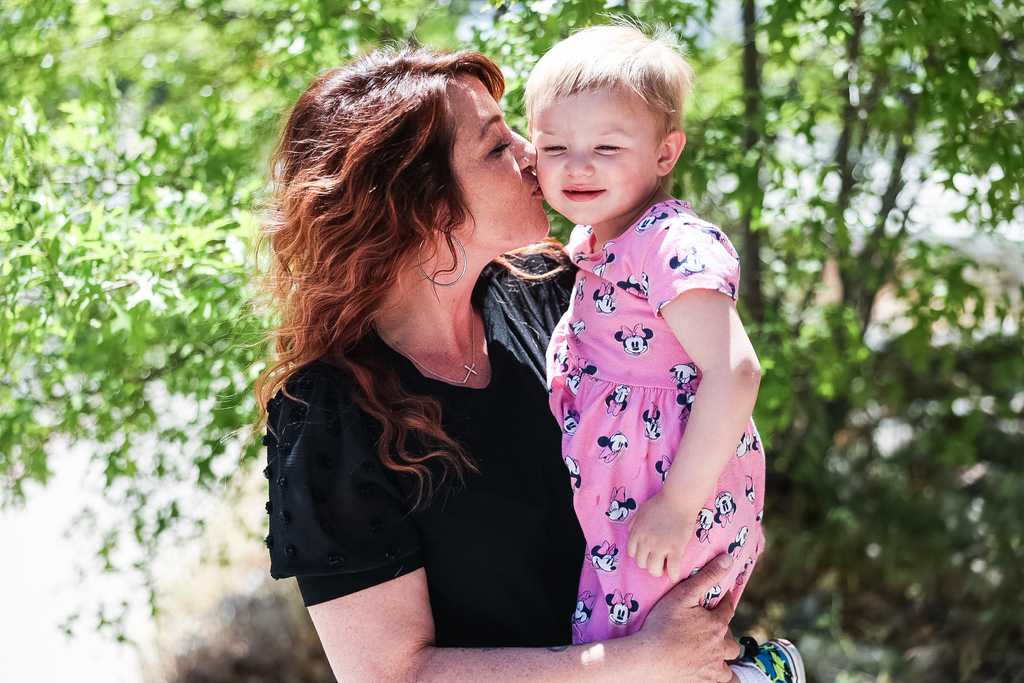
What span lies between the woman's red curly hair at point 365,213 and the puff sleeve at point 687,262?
14.6 inches

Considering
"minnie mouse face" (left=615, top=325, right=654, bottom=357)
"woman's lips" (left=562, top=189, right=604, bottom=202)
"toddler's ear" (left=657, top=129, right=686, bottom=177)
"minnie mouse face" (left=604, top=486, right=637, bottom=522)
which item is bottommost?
"minnie mouse face" (left=604, top=486, right=637, bottom=522)

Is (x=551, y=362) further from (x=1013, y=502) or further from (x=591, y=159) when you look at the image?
(x=1013, y=502)

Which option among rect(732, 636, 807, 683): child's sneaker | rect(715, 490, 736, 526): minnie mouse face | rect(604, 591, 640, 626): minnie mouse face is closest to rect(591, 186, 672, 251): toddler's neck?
rect(715, 490, 736, 526): minnie mouse face

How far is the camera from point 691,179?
2596 mm

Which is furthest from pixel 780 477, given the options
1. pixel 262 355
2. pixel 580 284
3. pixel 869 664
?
pixel 580 284

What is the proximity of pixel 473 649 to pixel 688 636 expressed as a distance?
33cm

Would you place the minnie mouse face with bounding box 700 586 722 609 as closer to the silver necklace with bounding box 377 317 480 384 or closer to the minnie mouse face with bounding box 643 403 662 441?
the minnie mouse face with bounding box 643 403 662 441

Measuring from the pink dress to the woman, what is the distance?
4 cm

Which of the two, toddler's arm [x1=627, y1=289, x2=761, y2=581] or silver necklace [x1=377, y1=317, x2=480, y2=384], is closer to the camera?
toddler's arm [x1=627, y1=289, x2=761, y2=581]

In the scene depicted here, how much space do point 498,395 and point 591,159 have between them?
434 millimetres

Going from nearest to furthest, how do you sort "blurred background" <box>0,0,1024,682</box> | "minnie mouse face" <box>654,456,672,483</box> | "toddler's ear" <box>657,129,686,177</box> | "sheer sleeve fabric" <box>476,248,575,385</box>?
1. "minnie mouse face" <box>654,456,672,483</box>
2. "toddler's ear" <box>657,129,686,177</box>
3. "sheer sleeve fabric" <box>476,248,575,385</box>
4. "blurred background" <box>0,0,1024,682</box>

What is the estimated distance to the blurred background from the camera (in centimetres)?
243

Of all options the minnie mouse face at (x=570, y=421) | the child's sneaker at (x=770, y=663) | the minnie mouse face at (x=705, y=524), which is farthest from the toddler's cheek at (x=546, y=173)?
the child's sneaker at (x=770, y=663)

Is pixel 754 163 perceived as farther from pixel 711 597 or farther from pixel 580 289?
pixel 711 597
